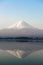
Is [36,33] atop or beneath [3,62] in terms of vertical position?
atop

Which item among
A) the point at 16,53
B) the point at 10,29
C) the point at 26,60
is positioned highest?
the point at 10,29

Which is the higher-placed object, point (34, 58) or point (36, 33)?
point (36, 33)

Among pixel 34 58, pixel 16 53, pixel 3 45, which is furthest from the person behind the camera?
pixel 3 45

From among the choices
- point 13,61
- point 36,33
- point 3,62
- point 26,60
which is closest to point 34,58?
point 26,60

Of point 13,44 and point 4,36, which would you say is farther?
point 13,44

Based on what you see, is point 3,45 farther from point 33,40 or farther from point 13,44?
point 33,40

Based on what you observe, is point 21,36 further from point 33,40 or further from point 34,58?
point 34,58

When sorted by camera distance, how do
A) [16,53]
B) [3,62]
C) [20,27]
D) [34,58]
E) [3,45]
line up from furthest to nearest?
[3,45]
[20,27]
[16,53]
[34,58]
[3,62]

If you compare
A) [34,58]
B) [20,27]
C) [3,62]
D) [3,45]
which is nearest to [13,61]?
[3,62]

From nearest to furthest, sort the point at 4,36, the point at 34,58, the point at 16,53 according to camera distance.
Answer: the point at 34,58, the point at 16,53, the point at 4,36
